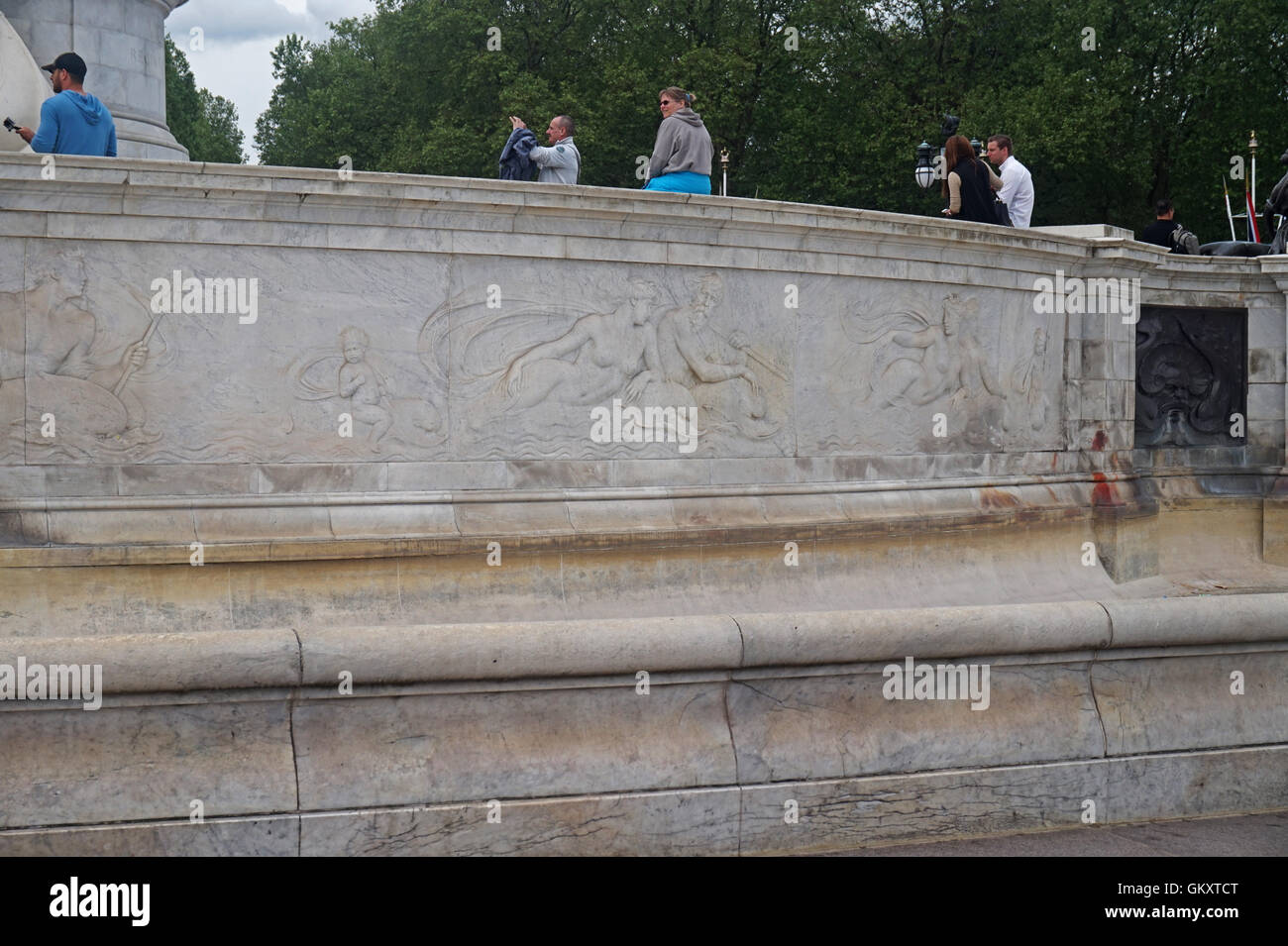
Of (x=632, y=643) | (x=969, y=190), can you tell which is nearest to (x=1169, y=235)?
(x=969, y=190)

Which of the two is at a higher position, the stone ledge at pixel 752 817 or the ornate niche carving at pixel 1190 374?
the ornate niche carving at pixel 1190 374

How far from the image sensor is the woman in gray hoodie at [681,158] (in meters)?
10.9

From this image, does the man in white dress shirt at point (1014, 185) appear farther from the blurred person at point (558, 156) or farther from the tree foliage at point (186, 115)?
the tree foliage at point (186, 115)

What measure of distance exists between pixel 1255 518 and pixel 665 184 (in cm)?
656

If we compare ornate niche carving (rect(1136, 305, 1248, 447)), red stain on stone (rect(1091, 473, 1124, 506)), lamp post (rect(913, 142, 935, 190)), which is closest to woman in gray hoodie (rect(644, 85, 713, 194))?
red stain on stone (rect(1091, 473, 1124, 506))

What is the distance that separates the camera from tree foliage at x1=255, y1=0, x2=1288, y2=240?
99.0 ft

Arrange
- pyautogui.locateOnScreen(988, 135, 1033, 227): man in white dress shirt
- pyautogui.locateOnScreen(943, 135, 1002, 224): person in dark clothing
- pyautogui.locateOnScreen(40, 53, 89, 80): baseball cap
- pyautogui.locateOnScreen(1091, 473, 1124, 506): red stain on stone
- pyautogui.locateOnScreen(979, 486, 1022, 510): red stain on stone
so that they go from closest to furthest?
pyautogui.locateOnScreen(40, 53, 89, 80): baseball cap < pyautogui.locateOnScreen(979, 486, 1022, 510): red stain on stone < pyautogui.locateOnScreen(1091, 473, 1124, 506): red stain on stone < pyautogui.locateOnScreen(943, 135, 1002, 224): person in dark clothing < pyautogui.locateOnScreen(988, 135, 1033, 227): man in white dress shirt

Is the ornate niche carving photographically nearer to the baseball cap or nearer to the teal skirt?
the teal skirt

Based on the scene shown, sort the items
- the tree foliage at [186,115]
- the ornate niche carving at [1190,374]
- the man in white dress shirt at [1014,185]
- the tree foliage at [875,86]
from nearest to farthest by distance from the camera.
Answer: the ornate niche carving at [1190,374] < the man in white dress shirt at [1014,185] < the tree foliage at [875,86] < the tree foliage at [186,115]

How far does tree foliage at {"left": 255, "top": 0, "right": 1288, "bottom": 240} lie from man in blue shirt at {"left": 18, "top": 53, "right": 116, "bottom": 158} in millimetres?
23485

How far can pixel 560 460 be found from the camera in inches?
362

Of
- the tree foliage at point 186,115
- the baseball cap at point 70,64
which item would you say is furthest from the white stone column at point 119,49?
the tree foliage at point 186,115

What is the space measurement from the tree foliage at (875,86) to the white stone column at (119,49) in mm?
19379
